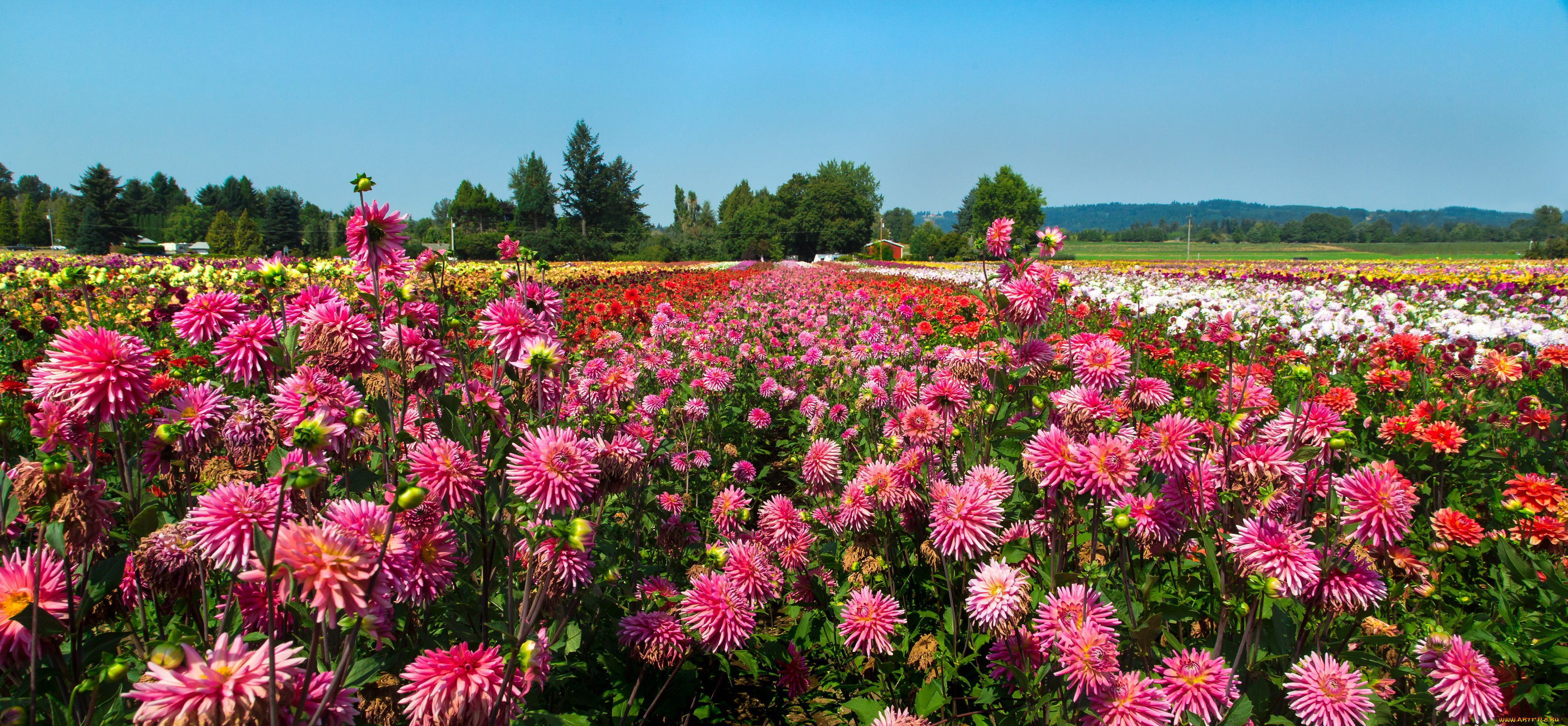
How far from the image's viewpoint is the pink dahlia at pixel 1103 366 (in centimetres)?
231

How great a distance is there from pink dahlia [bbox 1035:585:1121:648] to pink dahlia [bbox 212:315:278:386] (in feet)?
6.73

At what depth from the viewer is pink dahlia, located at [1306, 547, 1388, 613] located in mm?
1615

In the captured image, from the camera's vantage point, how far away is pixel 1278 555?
1609mm

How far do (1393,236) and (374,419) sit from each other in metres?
127

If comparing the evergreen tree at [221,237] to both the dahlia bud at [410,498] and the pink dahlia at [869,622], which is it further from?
the dahlia bud at [410,498]

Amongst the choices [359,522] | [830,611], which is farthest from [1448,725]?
[359,522]

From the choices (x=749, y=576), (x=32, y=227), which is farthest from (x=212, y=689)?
(x=32, y=227)

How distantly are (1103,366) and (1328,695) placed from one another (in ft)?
3.54

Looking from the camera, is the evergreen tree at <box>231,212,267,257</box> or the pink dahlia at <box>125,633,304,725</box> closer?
the pink dahlia at <box>125,633,304,725</box>

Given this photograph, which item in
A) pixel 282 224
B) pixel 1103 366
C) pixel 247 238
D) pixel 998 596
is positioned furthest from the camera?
pixel 282 224

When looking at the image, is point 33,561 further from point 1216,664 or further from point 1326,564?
point 1326,564

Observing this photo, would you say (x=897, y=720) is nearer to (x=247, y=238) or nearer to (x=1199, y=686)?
(x=1199, y=686)

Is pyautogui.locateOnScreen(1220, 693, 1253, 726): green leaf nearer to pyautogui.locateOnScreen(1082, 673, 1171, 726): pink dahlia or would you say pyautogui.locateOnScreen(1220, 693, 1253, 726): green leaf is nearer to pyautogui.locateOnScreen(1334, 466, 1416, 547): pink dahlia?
pyautogui.locateOnScreen(1082, 673, 1171, 726): pink dahlia

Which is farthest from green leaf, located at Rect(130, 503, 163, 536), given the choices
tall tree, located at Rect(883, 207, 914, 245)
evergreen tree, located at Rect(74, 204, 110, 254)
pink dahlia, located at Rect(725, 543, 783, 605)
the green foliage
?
tall tree, located at Rect(883, 207, 914, 245)
